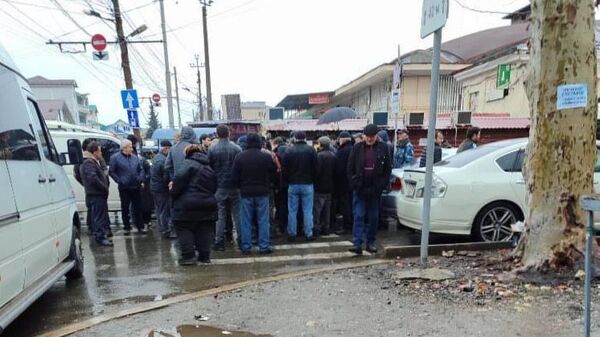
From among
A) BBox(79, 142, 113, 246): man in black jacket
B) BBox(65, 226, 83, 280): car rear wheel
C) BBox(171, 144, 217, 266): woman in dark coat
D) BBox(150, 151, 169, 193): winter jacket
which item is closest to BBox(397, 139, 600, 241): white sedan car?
BBox(171, 144, 217, 266): woman in dark coat

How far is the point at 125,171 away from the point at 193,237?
2699 millimetres

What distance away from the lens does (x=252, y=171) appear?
652 centimetres

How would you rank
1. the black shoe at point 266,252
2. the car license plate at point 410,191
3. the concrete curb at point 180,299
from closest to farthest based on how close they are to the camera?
the concrete curb at point 180,299 < the black shoe at point 266,252 < the car license plate at point 410,191

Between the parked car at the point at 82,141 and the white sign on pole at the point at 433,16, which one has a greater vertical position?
the white sign on pole at the point at 433,16

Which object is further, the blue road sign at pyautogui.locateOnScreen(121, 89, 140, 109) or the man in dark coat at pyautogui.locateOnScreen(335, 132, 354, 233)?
the blue road sign at pyautogui.locateOnScreen(121, 89, 140, 109)

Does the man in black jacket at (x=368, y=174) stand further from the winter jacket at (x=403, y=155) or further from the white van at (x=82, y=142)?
the white van at (x=82, y=142)

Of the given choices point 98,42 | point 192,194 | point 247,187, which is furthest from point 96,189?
point 98,42

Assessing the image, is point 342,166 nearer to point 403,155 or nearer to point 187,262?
point 403,155

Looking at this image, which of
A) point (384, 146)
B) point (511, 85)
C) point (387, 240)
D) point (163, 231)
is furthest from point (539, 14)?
point (511, 85)

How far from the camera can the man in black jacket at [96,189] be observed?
7445 mm

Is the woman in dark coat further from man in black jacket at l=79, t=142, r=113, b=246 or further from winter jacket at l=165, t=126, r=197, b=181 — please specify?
man in black jacket at l=79, t=142, r=113, b=246

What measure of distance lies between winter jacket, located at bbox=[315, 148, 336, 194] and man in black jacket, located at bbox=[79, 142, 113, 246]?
3.56 metres

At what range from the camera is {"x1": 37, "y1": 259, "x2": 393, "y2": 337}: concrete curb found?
4.08 meters

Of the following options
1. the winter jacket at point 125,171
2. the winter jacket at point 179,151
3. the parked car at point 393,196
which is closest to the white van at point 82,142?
the winter jacket at point 125,171
